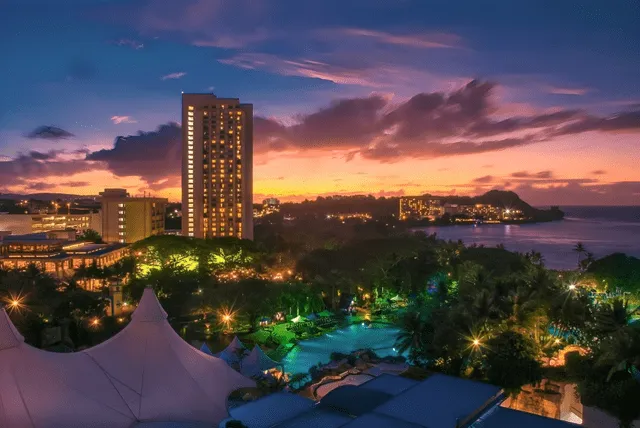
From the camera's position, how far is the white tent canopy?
9805mm

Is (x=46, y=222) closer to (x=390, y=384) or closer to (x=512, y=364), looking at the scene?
(x=512, y=364)

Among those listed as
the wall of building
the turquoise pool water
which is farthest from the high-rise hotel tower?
the turquoise pool water

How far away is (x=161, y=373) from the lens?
37.0 ft

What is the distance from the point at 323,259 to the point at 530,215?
12824 cm

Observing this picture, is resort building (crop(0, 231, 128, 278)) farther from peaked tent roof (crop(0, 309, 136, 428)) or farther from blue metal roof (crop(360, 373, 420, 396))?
blue metal roof (crop(360, 373, 420, 396))

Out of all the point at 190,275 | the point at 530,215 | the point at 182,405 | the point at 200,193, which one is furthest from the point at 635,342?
the point at 530,215

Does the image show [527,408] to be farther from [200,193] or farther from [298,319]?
[200,193]

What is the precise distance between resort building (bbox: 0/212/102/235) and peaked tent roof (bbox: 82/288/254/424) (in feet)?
183

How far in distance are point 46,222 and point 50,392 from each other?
213ft

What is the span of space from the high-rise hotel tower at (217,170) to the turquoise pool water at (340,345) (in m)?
32.1

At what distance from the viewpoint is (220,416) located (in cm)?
1130

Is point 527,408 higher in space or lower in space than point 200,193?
lower

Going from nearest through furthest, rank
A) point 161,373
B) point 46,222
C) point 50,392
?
point 50,392 < point 161,373 < point 46,222

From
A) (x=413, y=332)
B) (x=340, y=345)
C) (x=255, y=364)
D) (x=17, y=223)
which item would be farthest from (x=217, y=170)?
(x=413, y=332)
